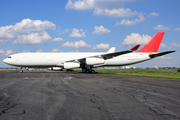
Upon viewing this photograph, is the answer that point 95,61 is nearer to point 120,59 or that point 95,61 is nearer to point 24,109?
point 120,59

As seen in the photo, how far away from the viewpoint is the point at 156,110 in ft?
19.6

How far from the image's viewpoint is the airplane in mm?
35138

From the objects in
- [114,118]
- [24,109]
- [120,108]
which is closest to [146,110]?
[120,108]

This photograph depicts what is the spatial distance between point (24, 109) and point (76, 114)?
6.65 ft

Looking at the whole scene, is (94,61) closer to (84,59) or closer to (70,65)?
(84,59)

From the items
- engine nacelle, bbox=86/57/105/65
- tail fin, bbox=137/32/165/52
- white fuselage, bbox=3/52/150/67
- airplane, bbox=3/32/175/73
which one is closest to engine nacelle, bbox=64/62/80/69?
airplane, bbox=3/32/175/73

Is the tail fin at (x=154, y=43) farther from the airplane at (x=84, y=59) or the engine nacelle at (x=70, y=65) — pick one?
the engine nacelle at (x=70, y=65)

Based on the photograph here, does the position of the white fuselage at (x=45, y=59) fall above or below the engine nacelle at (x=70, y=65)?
above

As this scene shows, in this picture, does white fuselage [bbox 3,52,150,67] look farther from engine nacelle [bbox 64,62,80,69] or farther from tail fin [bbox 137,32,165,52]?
engine nacelle [bbox 64,62,80,69]

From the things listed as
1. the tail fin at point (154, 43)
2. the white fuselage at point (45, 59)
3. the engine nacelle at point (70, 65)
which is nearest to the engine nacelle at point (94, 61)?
the engine nacelle at point (70, 65)

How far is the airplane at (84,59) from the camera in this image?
35138mm

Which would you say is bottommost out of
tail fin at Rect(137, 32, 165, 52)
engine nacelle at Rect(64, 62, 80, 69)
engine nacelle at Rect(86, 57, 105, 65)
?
engine nacelle at Rect(64, 62, 80, 69)

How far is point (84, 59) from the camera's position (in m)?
35.1

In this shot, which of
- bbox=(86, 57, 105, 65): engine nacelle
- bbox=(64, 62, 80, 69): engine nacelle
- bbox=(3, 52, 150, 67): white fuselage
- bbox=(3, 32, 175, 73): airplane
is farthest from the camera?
bbox=(3, 52, 150, 67): white fuselage
